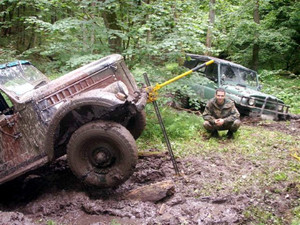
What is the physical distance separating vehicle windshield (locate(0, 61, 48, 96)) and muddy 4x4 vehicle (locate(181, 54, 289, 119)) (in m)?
4.01

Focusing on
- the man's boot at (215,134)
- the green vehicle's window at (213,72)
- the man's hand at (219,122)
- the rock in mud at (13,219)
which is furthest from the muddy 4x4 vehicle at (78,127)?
the green vehicle's window at (213,72)

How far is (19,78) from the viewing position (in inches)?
183

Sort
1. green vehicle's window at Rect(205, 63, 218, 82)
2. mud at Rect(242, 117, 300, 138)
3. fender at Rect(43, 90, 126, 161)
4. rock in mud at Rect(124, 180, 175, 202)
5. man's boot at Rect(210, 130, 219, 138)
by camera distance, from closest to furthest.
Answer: fender at Rect(43, 90, 126, 161), rock in mud at Rect(124, 180, 175, 202), man's boot at Rect(210, 130, 219, 138), mud at Rect(242, 117, 300, 138), green vehicle's window at Rect(205, 63, 218, 82)

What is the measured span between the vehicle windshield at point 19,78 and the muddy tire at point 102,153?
1232 mm

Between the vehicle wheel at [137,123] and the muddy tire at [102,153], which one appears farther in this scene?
the vehicle wheel at [137,123]

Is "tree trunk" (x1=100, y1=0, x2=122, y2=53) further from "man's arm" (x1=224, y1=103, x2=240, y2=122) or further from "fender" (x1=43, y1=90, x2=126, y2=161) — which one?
"fender" (x1=43, y1=90, x2=126, y2=161)

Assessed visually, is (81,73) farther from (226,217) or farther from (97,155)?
(226,217)

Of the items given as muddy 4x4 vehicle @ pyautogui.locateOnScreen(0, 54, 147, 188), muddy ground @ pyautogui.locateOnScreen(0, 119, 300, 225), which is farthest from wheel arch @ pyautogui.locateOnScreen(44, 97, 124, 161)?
muddy ground @ pyautogui.locateOnScreen(0, 119, 300, 225)

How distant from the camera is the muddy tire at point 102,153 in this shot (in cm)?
381

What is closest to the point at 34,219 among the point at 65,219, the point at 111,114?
the point at 65,219

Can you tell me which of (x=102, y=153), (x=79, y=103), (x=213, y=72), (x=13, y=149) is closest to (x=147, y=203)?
(x=102, y=153)

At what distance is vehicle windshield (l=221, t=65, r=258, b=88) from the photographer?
348 inches

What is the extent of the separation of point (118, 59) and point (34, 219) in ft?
8.17

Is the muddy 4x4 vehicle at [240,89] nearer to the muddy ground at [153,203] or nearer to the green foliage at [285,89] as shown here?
the green foliage at [285,89]
